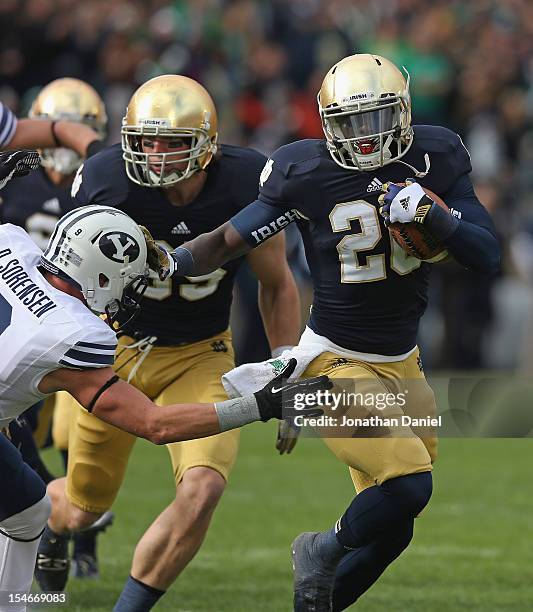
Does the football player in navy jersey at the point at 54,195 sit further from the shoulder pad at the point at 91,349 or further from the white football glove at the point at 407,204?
the white football glove at the point at 407,204

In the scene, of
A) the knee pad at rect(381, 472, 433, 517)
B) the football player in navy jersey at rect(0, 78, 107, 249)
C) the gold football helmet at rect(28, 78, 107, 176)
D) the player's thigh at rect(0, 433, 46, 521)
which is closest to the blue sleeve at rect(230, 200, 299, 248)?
the knee pad at rect(381, 472, 433, 517)

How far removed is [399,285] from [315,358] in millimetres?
375

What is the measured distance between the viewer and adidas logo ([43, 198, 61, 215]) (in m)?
6.36

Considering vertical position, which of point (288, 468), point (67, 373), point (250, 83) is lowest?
point (288, 468)

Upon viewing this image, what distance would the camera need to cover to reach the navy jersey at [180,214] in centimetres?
516

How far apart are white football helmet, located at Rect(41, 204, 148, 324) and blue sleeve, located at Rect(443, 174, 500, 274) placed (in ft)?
3.24

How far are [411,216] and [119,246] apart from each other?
2.95 ft

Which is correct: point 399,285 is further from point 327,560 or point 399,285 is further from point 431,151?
point 327,560

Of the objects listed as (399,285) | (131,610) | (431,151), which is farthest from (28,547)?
(431,151)

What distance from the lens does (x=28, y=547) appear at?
448cm

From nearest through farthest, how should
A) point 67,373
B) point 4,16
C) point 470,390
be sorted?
1. point 67,373
2. point 470,390
3. point 4,16
